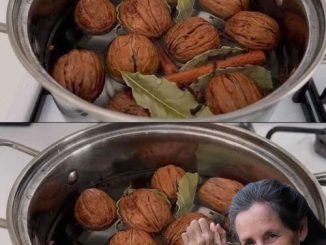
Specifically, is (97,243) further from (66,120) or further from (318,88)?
(318,88)

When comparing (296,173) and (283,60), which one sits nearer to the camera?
(296,173)

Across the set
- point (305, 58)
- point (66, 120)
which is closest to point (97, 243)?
point (66, 120)

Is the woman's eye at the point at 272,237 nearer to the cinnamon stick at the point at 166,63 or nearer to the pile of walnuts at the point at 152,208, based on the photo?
the pile of walnuts at the point at 152,208

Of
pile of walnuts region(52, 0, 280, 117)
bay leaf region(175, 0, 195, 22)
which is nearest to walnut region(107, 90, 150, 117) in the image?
pile of walnuts region(52, 0, 280, 117)

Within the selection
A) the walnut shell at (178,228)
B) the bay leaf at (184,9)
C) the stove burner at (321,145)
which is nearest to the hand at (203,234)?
the walnut shell at (178,228)

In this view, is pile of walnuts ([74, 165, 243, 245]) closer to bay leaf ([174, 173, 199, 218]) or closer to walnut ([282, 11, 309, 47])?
bay leaf ([174, 173, 199, 218])

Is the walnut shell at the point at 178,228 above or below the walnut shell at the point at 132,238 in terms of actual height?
above
